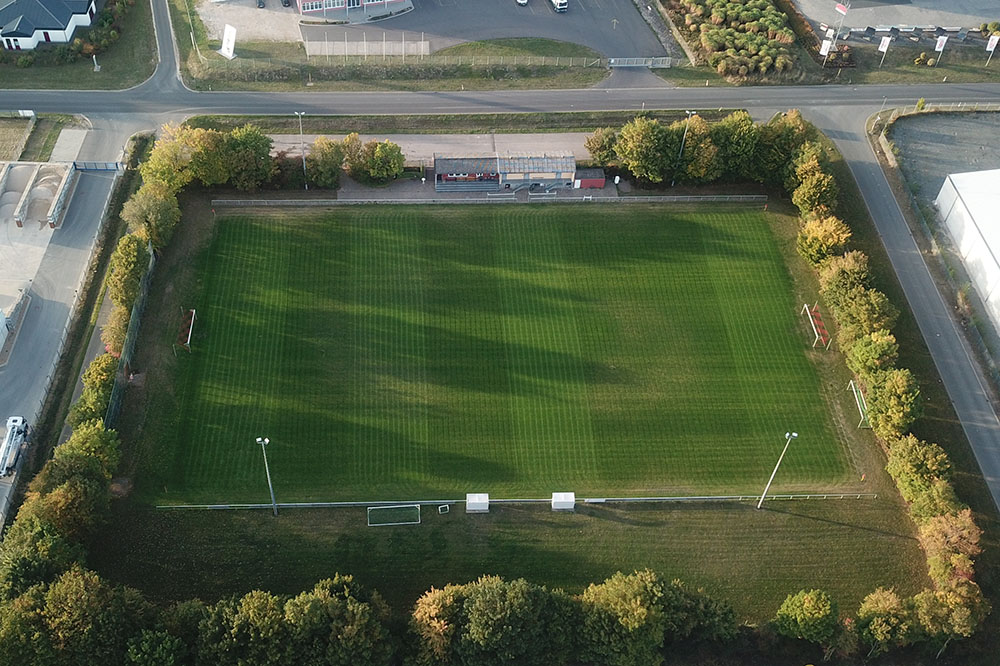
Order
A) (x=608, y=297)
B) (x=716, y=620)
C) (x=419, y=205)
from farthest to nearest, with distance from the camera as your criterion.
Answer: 1. (x=419, y=205)
2. (x=608, y=297)
3. (x=716, y=620)

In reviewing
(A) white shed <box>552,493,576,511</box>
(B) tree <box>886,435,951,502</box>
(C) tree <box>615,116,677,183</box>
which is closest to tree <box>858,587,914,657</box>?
(B) tree <box>886,435,951,502</box>

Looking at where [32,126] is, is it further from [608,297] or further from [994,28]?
[994,28]

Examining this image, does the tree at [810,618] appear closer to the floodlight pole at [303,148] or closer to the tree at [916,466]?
the tree at [916,466]

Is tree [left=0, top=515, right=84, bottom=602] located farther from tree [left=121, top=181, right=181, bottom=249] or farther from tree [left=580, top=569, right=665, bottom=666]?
tree [left=580, top=569, right=665, bottom=666]

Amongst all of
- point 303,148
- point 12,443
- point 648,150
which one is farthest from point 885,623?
point 303,148

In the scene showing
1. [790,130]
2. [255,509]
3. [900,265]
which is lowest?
A: [255,509]

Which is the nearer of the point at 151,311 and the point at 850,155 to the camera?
the point at 151,311

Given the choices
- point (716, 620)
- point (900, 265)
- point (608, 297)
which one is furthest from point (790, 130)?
point (716, 620)
